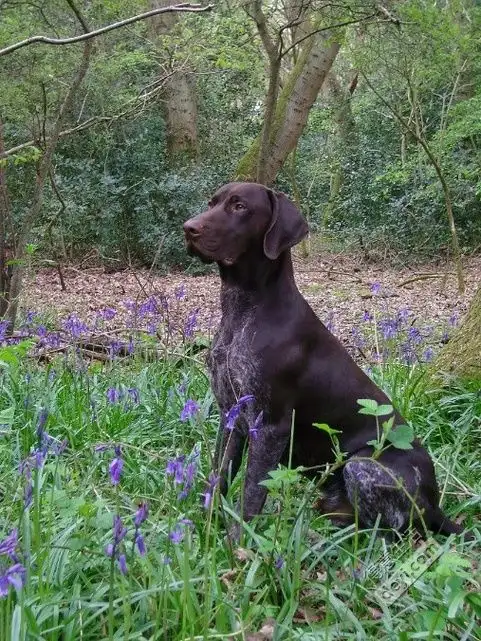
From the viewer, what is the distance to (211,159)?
17984 mm

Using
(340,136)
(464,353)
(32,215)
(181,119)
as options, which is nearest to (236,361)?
(464,353)

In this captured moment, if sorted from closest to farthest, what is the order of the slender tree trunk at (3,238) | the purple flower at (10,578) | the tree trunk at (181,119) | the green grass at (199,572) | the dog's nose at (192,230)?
the purple flower at (10,578), the green grass at (199,572), the dog's nose at (192,230), the slender tree trunk at (3,238), the tree trunk at (181,119)

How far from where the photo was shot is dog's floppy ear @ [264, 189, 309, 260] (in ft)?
10.9

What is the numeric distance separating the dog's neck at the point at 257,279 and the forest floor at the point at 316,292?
15.1ft

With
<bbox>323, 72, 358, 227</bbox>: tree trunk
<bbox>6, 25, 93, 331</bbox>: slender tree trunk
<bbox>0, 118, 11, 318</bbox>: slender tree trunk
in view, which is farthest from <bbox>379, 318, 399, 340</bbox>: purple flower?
<bbox>323, 72, 358, 227</bbox>: tree trunk

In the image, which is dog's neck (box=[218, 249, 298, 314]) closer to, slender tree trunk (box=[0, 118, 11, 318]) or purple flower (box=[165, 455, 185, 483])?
purple flower (box=[165, 455, 185, 483])

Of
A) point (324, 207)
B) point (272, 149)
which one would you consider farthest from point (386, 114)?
point (272, 149)

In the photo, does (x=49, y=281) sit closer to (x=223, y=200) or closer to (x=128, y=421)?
(x=128, y=421)

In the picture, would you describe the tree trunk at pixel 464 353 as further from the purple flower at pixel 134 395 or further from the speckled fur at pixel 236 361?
the speckled fur at pixel 236 361

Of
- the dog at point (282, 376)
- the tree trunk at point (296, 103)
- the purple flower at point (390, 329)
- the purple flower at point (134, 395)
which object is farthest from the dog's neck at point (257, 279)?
the tree trunk at point (296, 103)

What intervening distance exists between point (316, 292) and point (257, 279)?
9308 mm

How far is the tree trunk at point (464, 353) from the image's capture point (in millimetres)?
5055

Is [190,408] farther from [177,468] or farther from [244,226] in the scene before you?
[244,226]

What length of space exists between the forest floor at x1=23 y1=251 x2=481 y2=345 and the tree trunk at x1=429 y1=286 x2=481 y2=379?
2674 millimetres
